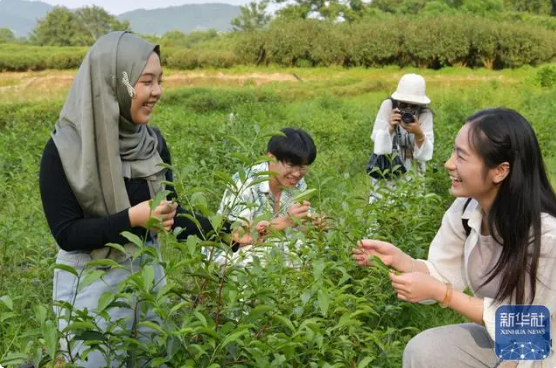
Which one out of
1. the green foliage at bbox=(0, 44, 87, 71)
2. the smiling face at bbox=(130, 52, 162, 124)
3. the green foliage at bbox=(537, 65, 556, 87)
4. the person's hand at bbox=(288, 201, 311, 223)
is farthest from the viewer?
the green foliage at bbox=(0, 44, 87, 71)

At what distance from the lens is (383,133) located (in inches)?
179

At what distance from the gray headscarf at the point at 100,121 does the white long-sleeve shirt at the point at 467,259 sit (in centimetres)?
108

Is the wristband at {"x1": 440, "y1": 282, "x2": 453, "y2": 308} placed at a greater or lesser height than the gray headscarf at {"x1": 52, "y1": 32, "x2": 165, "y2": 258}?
lesser

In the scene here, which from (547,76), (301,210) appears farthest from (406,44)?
(301,210)

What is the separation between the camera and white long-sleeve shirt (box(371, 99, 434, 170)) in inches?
179

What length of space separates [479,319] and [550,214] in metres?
0.41

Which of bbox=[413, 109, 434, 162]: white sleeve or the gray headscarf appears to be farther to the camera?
bbox=[413, 109, 434, 162]: white sleeve

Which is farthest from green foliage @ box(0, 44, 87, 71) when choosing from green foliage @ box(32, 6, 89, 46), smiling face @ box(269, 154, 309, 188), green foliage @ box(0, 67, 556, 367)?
smiling face @ box(269, 154, 309, 188)

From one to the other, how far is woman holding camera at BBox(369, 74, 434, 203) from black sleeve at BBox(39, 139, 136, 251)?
8.44ft

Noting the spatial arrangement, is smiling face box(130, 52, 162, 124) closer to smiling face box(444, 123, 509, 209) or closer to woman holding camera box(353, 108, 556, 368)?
woman holding camera box(353, 108, 556, 368)

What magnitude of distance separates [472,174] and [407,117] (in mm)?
2229

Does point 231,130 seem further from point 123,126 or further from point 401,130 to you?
point 123,126

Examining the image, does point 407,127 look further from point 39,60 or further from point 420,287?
point 39,60

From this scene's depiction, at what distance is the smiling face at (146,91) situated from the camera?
224 centimetres
